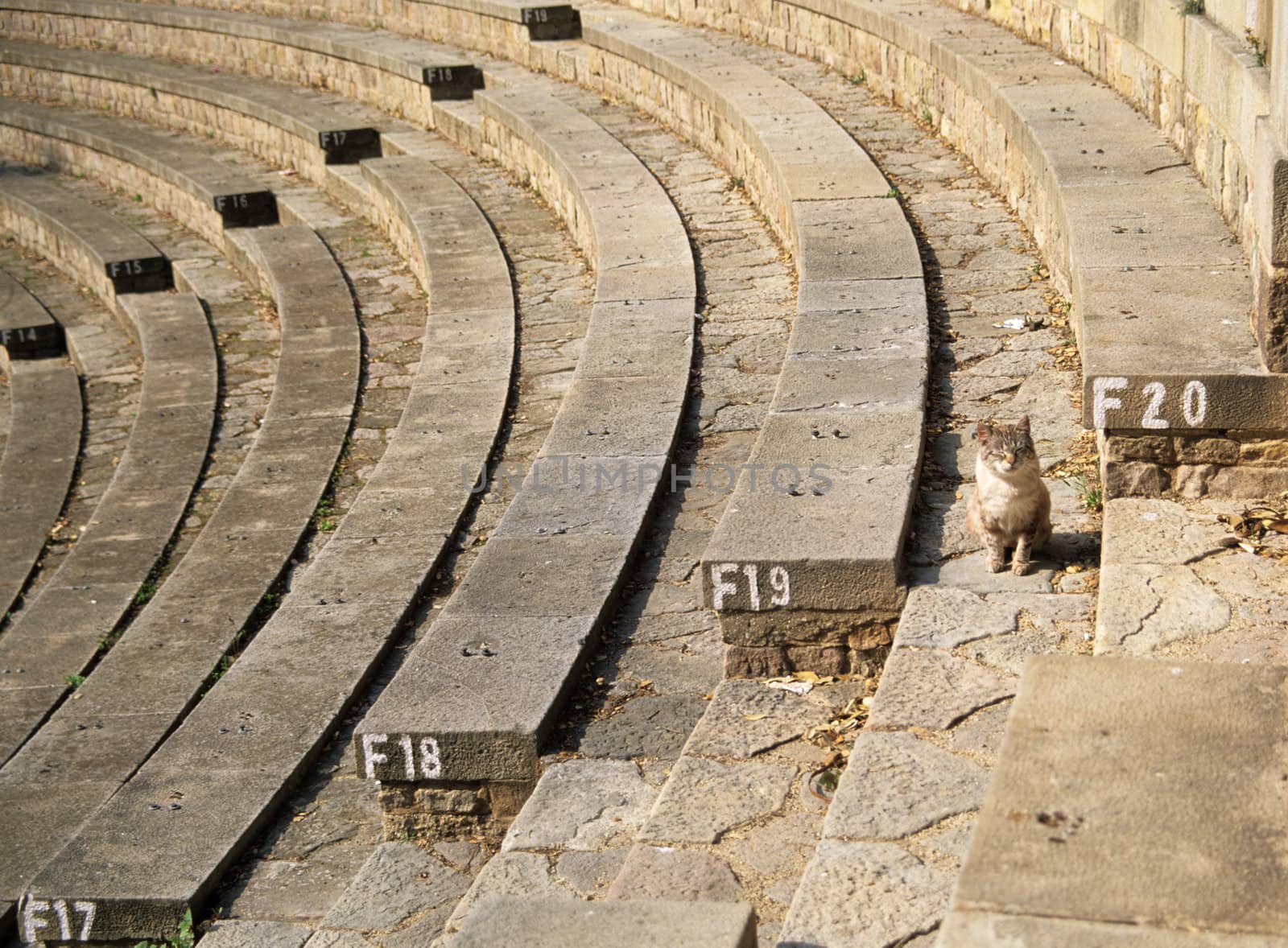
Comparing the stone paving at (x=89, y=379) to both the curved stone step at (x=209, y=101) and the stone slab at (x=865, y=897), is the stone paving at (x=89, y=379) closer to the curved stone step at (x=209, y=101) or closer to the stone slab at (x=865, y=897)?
the curved stone step at (x=209, y=101)

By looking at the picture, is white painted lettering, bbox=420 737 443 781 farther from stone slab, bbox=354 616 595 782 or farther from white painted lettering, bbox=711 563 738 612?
white painted lettering, bbox=711 563 738 612

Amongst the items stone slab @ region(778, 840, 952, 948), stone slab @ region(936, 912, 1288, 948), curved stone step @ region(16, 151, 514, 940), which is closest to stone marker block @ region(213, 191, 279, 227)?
curved stone step @ region(16, 151, 514, 940)

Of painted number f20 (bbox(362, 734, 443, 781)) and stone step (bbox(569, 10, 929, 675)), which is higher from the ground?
Answer: stone step (bbox(569, 10, 929, 675))

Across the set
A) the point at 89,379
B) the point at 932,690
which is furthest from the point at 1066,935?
the point at 89,379

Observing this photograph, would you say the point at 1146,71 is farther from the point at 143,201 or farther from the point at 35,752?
the point at 143,201

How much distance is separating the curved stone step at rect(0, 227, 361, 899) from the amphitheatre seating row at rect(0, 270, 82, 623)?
1381 millimetres

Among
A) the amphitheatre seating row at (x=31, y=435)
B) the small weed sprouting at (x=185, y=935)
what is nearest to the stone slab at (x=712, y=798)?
the small weed sprouting at (x=185, y=935)

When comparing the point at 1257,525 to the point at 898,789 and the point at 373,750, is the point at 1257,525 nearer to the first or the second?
the point at 898,789

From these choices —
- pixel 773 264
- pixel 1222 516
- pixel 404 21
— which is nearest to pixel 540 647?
pixel 1222 516

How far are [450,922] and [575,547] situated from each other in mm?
2071

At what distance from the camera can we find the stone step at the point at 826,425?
14.8 feet

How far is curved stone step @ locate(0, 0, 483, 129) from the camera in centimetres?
1358

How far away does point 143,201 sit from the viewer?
1469 centimetres

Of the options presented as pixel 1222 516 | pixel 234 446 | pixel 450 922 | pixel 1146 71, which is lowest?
pixel 234 446
